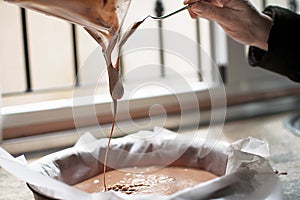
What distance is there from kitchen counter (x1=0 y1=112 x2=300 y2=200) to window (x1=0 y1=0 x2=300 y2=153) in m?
0.10

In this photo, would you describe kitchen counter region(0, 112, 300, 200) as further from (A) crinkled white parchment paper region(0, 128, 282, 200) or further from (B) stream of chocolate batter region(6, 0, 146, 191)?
(B) stream of chocolate batter region(6, 0, 146, 191)

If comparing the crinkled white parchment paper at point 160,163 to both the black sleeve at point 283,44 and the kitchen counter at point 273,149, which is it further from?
the black sleeve at point 283,44

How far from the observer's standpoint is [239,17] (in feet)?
2.81

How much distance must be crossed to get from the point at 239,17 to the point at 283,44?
92 millimetres

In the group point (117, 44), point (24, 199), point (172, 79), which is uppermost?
point (117, 44)

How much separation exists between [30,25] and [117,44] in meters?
0.59

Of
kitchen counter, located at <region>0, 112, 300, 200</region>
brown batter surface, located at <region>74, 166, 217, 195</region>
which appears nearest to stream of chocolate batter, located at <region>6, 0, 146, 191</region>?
brown batter surface, located at <region>74, 166, 217, 195</region>

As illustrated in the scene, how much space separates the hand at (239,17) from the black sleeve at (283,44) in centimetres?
2

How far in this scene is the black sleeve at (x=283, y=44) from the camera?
2.83ft

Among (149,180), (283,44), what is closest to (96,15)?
(149,180)

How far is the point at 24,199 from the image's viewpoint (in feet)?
2.39

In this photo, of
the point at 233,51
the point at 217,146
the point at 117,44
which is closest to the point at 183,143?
the point at 217,146

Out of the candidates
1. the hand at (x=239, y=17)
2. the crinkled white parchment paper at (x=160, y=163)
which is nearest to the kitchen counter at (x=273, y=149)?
the crinkled white parchment paper at (x=160, y=163)

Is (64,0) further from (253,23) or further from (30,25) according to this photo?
(30,25)
